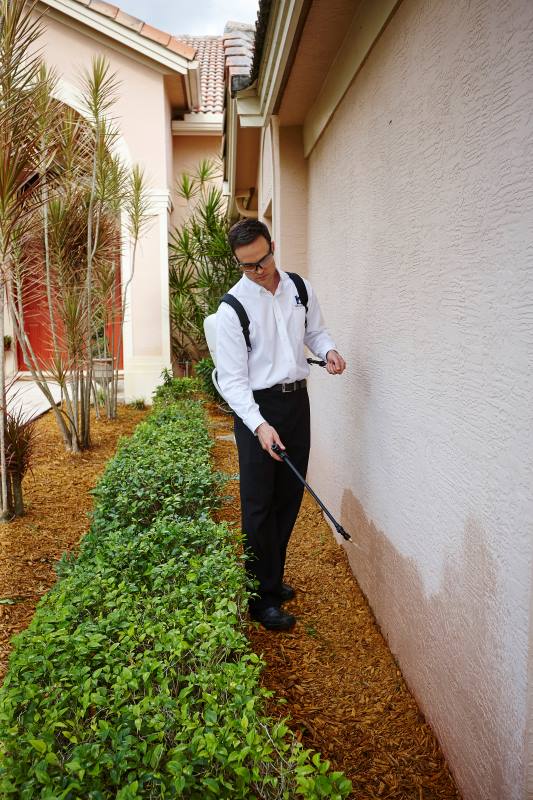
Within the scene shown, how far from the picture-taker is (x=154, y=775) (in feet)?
5.15

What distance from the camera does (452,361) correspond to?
2.25m

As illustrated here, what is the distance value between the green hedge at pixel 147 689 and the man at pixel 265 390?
0.90ft

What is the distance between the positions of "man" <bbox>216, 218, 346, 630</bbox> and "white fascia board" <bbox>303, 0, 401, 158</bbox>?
1.04m

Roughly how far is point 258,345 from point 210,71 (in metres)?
14.2

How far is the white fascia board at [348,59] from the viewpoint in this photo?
3043mm

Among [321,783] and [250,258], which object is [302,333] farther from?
[321,783]

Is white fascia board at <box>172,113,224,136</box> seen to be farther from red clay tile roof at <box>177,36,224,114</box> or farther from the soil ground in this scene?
the soil ground

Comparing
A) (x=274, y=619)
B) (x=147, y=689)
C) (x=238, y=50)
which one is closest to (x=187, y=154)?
(x=238, y=50)

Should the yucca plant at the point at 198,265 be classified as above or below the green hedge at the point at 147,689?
above

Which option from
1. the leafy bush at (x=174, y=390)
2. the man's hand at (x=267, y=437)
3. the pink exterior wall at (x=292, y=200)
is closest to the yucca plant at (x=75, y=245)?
the leafy bush at (x=174, y=390)

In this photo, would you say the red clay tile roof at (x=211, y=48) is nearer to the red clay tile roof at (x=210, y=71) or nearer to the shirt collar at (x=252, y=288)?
the red clay tile roof at (x=210, y=71)

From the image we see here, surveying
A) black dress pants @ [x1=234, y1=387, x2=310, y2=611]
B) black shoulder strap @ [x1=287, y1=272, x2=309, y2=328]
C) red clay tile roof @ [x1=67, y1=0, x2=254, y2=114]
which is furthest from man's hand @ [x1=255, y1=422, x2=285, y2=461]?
red clay tile roof @ [x1=67, y1=0, x2=254, y2=114]

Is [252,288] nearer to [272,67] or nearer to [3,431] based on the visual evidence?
[272,67]

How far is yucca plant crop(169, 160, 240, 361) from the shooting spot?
11102mm
